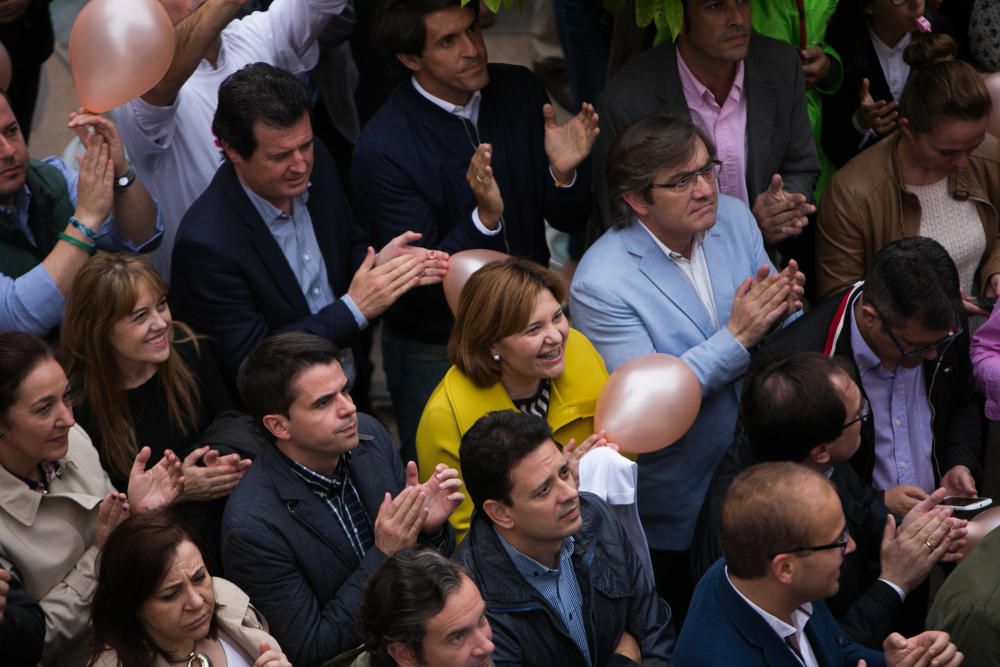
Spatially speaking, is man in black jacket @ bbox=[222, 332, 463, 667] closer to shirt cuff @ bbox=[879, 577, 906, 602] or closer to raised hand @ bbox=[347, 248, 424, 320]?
raised hand @ bbox=[347, 248, 424, 320]

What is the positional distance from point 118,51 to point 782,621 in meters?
2.81

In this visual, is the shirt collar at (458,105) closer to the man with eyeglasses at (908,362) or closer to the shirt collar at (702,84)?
the shirt collar at (702,84)

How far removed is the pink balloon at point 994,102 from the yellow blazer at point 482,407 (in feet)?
7.02

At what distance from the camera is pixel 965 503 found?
4.28 meters

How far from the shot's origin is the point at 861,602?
12.9 ft

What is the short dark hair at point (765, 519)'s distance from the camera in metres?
3.34

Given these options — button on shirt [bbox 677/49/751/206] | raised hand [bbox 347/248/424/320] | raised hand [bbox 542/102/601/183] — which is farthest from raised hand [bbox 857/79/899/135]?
raised hand [bbox 347/248/424/320]

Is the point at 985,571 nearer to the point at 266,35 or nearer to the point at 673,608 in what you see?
the point at 673,608

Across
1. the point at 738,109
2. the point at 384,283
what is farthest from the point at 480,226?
the point at 738,109

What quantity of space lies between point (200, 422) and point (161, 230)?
31.0 inches

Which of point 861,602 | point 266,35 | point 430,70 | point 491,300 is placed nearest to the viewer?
point 861,602

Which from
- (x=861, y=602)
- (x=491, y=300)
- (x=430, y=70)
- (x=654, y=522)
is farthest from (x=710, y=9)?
(x=861, y=602)

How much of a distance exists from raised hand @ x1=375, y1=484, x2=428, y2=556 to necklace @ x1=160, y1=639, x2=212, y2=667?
0.57 meters

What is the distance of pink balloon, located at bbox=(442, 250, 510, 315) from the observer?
4.66m
